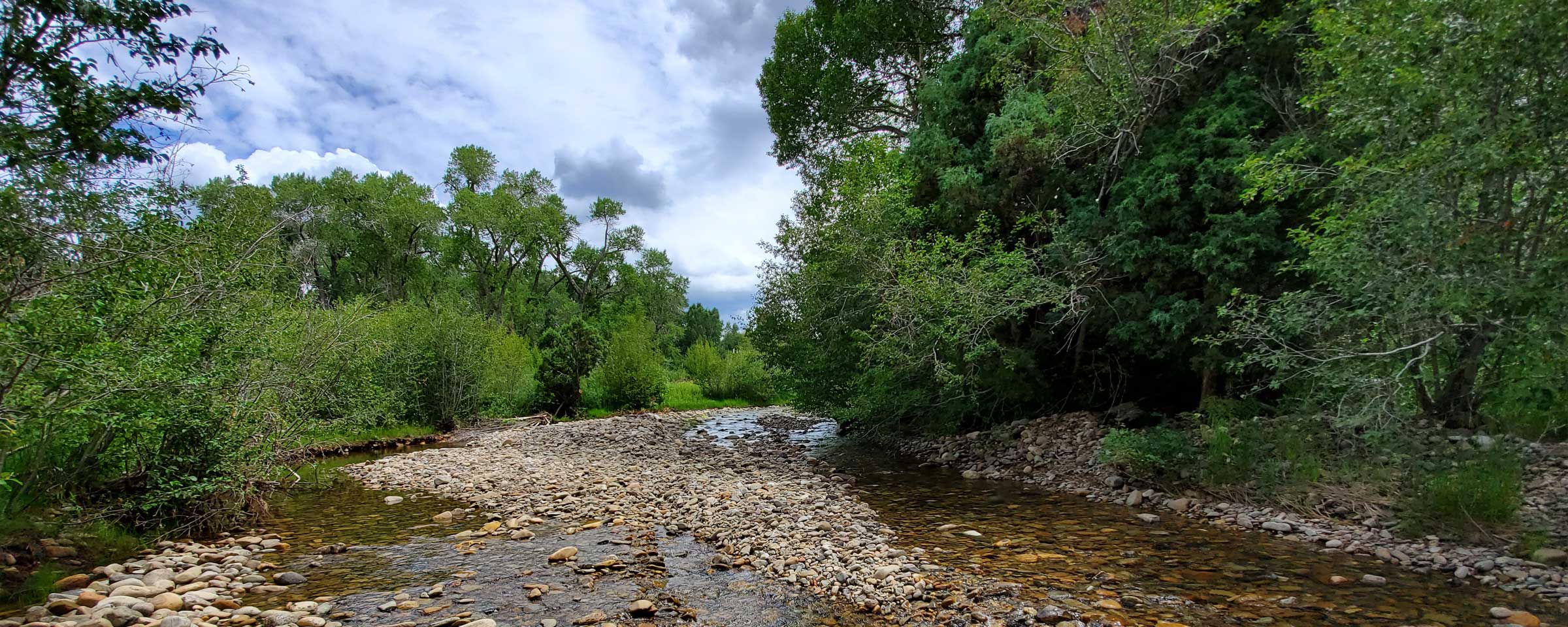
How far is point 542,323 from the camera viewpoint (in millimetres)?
42062

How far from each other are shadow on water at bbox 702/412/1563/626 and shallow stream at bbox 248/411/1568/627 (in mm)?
21

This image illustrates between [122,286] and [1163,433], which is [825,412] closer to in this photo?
[1163,433]

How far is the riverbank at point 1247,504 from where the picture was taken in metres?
5.50

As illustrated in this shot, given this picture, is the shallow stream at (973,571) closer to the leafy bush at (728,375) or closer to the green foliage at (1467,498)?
the green foliage at (1467,498)

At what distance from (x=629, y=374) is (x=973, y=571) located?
72.2ft

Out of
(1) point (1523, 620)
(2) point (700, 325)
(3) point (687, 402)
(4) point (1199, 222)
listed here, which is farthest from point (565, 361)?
(2) point (700, 325)

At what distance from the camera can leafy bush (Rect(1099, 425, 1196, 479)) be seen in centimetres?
893

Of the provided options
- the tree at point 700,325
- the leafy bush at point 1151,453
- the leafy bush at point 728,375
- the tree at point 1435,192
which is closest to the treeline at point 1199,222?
→ the tree at point 1435,192

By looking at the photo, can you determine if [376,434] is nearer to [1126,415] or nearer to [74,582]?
[74,582]

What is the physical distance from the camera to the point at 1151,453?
9062 millimetres

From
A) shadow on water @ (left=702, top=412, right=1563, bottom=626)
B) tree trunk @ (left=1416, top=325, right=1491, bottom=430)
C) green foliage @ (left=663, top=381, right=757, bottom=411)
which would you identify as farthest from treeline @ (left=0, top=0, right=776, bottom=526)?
green foliage @ (left=663, top=381, right=757, bottom=411)

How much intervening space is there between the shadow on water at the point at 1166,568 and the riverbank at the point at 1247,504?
0.24 meters

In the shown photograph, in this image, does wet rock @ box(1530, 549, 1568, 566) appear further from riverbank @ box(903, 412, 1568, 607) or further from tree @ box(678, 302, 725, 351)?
tree @ box(678, 302, 725, 351)

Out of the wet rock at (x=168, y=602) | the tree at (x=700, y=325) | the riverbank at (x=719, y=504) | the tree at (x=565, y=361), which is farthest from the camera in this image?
the tree at (x=700, y=325)
